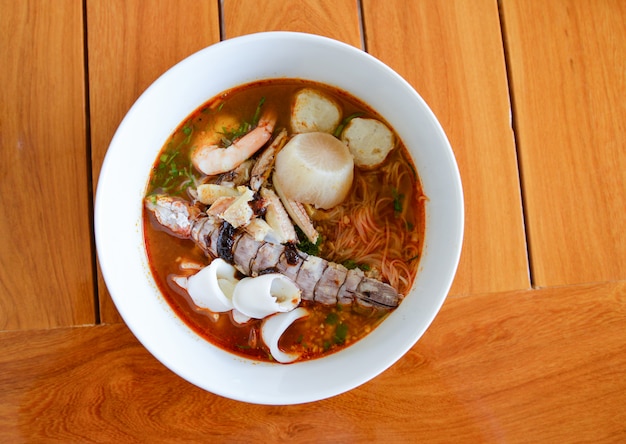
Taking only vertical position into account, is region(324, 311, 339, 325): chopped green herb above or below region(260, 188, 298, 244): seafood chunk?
below

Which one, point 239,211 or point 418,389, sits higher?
point 239,211

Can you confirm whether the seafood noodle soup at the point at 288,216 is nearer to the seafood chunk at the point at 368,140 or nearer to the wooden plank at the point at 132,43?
the seafood chunk at the point at 368,140

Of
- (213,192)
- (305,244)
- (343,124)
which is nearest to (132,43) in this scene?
(213,192)

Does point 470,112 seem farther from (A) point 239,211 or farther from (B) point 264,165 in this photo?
(A) point 239,211

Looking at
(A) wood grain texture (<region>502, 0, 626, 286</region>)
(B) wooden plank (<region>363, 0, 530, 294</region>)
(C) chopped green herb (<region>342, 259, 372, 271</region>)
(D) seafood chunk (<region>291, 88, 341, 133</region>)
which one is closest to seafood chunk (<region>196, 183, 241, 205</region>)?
(D) seafood chunk (<region>291, 88, 341, 133</region>)

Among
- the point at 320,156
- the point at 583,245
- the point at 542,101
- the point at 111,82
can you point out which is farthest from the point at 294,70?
the point at 583,245

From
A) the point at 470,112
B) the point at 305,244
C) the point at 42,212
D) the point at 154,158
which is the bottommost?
the point at 305,244

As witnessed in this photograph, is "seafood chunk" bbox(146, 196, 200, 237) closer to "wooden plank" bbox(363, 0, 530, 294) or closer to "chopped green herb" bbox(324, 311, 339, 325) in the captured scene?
"chopped green herb" bbox(324, 311, 339, 325)
